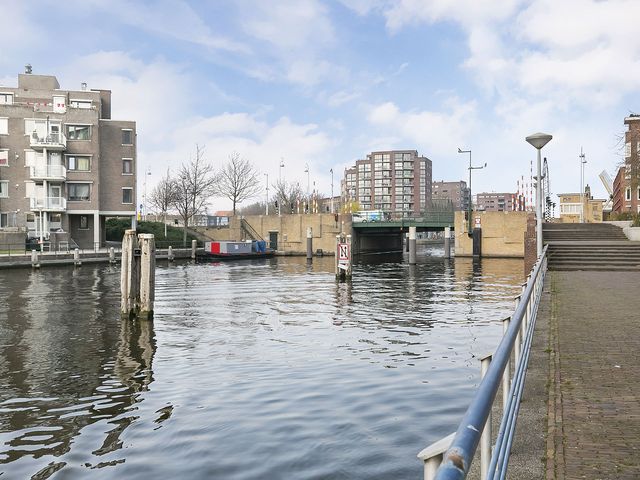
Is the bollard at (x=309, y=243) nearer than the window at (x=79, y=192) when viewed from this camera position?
No

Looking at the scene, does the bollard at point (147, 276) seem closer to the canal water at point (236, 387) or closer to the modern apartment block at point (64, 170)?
the canal water at point (236, 387)

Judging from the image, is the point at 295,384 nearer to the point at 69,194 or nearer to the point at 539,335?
the point at 539,335

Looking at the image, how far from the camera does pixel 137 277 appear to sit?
20.8 m

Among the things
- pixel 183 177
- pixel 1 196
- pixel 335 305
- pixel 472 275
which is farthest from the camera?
pixel 183 177

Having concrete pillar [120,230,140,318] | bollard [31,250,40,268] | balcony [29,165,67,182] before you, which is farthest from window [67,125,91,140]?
concrete pillar [120,230,140,318]

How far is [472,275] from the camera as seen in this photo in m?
38.3

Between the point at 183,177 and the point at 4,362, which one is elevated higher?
the point at 183,177

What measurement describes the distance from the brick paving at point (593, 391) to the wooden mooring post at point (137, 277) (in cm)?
1230

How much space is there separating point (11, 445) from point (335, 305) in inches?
624

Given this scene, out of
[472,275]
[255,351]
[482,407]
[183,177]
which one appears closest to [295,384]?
[255,351]

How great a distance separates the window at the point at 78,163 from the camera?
60.3 metres

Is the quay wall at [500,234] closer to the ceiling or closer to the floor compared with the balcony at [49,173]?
closer to the floor

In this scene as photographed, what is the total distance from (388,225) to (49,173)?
34.1 m

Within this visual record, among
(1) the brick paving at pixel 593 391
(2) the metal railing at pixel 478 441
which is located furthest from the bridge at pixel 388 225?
(2) the metal railing at pixel 478 441
